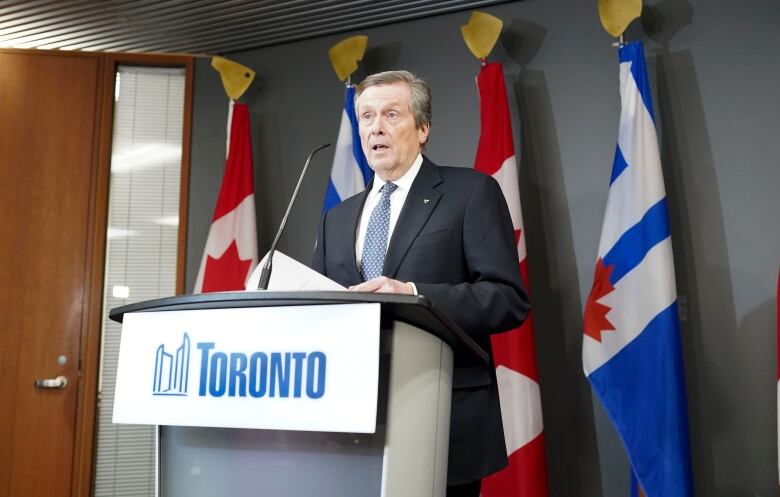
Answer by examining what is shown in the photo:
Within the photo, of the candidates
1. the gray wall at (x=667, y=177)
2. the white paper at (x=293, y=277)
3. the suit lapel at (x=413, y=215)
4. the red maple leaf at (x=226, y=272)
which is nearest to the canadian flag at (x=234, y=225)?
the red maple leaf at (x=226, y=272)

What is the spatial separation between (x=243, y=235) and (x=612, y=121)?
1.82m

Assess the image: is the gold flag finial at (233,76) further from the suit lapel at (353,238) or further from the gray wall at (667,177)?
the suit lapel at (353,238)

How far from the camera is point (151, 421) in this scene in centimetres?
128

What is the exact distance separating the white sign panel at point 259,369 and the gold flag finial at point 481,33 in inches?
95.9

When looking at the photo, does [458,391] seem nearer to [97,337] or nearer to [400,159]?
[400,159]

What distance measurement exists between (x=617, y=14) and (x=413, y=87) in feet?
5.00

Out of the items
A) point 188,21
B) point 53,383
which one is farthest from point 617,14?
point 53,383

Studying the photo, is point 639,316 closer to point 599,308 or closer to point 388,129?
point 599,308

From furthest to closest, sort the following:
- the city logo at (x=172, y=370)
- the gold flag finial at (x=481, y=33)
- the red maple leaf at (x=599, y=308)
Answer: the gold flag finial at (x=481, y=33) → the red maple leaf at (x=599, y=308) → the city logo at (x=172, y=370)

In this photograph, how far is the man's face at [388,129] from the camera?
1.95 metres

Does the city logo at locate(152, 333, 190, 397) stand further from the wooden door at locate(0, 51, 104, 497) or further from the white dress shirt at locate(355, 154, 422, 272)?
the wooden door at locate(0, 51, 104, 497)

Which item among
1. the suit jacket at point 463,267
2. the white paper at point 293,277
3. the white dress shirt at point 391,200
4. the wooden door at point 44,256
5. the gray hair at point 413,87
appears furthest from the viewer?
the wooden door at point 44,256

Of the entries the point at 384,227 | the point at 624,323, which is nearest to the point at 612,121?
the point at 624,323

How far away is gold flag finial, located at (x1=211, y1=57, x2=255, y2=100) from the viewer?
3904 mm
